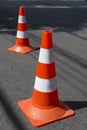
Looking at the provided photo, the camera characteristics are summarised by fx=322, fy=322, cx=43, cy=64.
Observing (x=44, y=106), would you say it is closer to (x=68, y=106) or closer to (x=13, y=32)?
(x=68, y=106)

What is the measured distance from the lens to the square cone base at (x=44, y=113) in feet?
12.6

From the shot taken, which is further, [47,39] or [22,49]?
[22,49]

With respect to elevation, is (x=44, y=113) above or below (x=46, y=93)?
below

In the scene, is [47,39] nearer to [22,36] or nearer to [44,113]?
[44,113]

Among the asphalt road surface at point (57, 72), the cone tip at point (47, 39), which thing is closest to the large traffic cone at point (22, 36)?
the asphalt road surface at point (57, 72)

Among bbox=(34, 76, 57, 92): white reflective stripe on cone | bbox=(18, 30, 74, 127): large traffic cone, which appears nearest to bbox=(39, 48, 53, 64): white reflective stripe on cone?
bbox=(18, 30, 74, 127): large traffic cone

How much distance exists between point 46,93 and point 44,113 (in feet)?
0.82

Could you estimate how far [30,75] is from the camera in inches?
216

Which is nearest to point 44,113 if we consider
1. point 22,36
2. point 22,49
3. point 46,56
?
point 46,56

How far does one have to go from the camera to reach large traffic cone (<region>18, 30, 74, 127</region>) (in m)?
3.95

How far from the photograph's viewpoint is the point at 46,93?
4.02 m

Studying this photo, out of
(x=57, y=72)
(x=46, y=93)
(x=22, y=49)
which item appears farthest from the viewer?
(x=22, y=49)

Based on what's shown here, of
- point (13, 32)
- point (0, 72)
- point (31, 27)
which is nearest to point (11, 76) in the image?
point (0, 72)

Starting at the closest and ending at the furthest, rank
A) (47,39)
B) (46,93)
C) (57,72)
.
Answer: (47,39) < (46,93) < (57,72)
